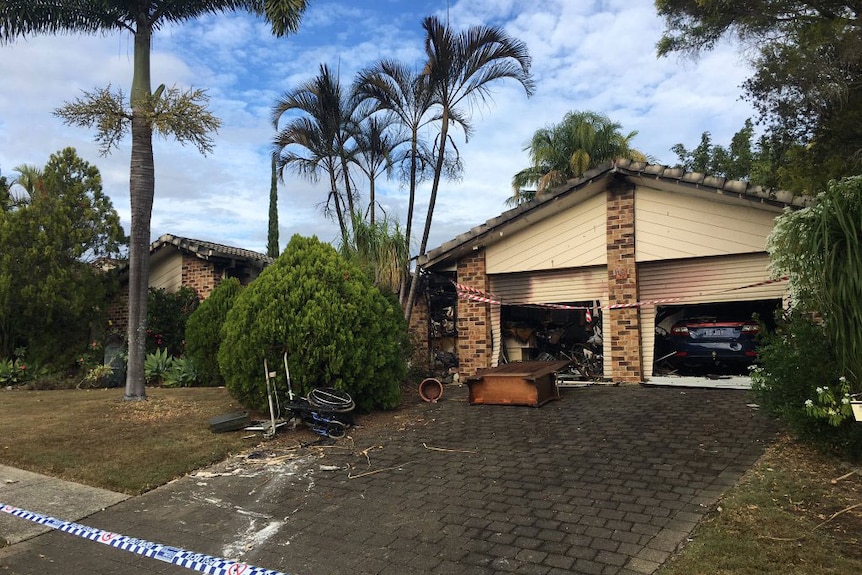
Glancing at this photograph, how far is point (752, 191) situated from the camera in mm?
9062

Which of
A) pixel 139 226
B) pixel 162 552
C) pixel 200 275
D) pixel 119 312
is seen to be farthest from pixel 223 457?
pixel 119 312

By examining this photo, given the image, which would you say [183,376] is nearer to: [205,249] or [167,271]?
[205,249]

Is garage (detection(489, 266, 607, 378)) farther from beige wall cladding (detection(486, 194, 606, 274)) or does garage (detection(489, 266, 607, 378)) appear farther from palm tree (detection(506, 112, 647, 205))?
palm tree (detection(506, 112, 647, 205))

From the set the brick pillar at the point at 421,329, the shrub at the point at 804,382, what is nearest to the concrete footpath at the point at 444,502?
the shrub at the point at 804,382

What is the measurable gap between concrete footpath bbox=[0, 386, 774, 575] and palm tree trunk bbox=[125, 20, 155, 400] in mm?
3856

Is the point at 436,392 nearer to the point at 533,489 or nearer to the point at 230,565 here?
the point at 533,489

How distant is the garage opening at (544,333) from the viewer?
40.4ft

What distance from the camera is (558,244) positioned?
11375 mm

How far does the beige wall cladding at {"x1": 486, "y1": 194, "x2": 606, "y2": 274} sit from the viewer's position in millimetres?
10984

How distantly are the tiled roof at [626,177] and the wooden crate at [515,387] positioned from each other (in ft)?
10.8

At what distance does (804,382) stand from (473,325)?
717 cm

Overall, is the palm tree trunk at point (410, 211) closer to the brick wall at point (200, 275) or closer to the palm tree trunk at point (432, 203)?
the palm tree trunk at point (432, 203)

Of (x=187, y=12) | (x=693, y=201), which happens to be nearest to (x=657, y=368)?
(x=693, y=201)

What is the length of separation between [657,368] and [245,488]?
340 inches
